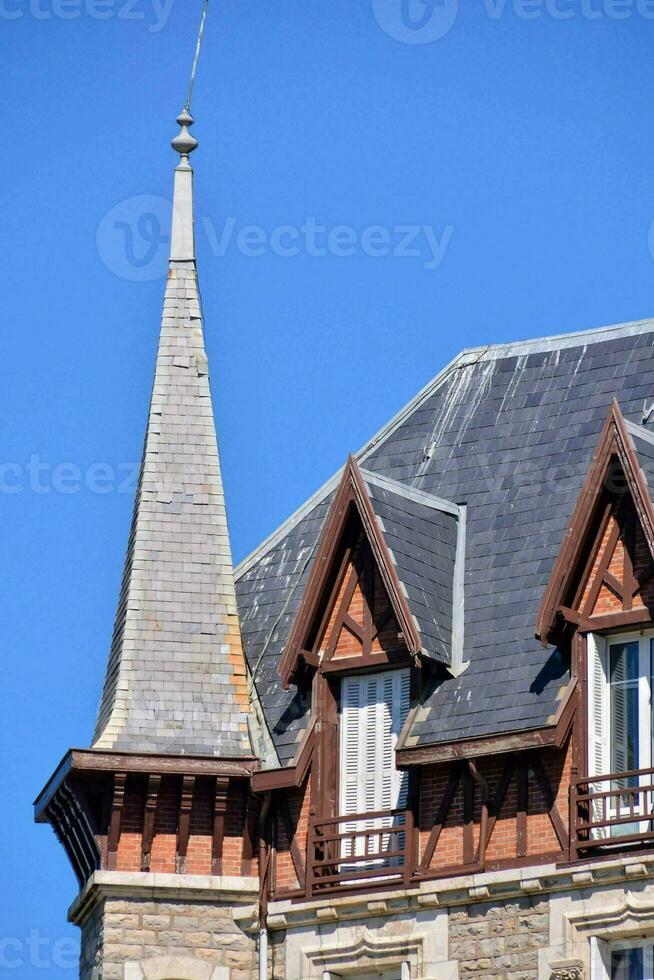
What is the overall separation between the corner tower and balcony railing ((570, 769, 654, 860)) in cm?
515

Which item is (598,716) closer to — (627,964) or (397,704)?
(627,964)

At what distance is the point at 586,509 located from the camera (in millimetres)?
44406

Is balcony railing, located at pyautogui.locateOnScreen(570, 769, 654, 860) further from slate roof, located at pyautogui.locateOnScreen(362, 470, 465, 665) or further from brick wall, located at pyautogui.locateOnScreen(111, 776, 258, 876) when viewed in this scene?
brick wall, located at pyautogui.locateOnScreen(111, 776, 258, 876)

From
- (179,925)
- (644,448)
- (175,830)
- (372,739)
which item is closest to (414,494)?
(372,739)

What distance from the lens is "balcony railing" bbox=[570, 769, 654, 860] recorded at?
1692 inches

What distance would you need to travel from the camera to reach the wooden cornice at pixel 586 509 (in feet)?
145

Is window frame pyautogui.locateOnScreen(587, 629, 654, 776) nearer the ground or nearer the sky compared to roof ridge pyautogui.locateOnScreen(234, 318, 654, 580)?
nearer the ground

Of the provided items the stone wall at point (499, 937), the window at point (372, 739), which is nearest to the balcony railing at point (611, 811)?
the stone wall at point (499, 937)

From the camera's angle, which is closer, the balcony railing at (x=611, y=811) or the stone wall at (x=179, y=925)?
the balcony railing at (x=611, y=811)

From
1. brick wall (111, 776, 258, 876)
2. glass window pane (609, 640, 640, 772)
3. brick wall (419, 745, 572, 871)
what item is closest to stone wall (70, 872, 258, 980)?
brick wall (111, 776, 258, 876)

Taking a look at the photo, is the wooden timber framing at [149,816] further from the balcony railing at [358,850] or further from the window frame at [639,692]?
the window frame at [639,692]

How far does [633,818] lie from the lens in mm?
42875

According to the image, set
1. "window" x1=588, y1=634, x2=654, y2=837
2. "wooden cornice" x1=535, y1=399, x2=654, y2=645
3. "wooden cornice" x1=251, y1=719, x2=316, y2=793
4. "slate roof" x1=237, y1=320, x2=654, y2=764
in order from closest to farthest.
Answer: "window" x1=588, y1=634, x2=654, y2=837 < "wooden cornice" x1=535, y1=399, x2=654, y2=645 < "slate roof" x1=237, y1=320, x2=654, y2=764 < "wooden cornice" x1=251, y1=719, x2=316, y2=793

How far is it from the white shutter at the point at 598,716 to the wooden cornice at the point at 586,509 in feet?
2.07
